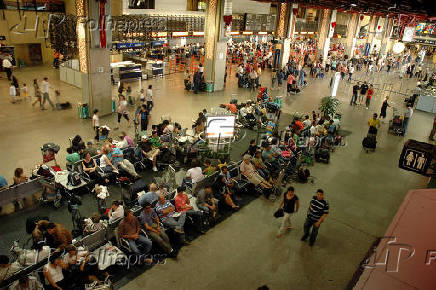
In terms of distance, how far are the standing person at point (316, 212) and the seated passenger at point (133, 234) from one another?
353 centimetres

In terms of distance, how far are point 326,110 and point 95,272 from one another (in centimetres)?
1191

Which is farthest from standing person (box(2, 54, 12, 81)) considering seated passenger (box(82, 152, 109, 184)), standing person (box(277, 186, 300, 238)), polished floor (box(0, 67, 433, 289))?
standing person (box(277, 186, 300, 238))

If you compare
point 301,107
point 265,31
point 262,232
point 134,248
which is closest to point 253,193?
point 262,232

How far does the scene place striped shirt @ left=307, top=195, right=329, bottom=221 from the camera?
735 centimetres

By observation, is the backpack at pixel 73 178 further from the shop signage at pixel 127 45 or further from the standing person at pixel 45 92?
the shop signage at pixel 127 45

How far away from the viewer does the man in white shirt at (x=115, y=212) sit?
692 centimetres

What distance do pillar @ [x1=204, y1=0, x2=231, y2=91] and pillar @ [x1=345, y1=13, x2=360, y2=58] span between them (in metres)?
23.3

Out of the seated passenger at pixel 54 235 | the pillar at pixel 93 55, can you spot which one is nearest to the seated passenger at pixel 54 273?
the seated passenger at pixel 54 235

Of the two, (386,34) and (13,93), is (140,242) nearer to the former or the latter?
(13,93)

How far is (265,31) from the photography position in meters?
38.1

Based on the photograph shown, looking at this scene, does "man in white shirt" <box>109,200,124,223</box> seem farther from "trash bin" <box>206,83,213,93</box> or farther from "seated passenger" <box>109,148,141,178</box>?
"trash bin" <box>206,83,213,93</box>

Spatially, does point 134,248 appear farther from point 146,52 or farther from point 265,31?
point 265,31

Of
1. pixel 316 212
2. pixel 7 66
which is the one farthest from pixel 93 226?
pixel 7 66

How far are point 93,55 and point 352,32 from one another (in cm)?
3298
